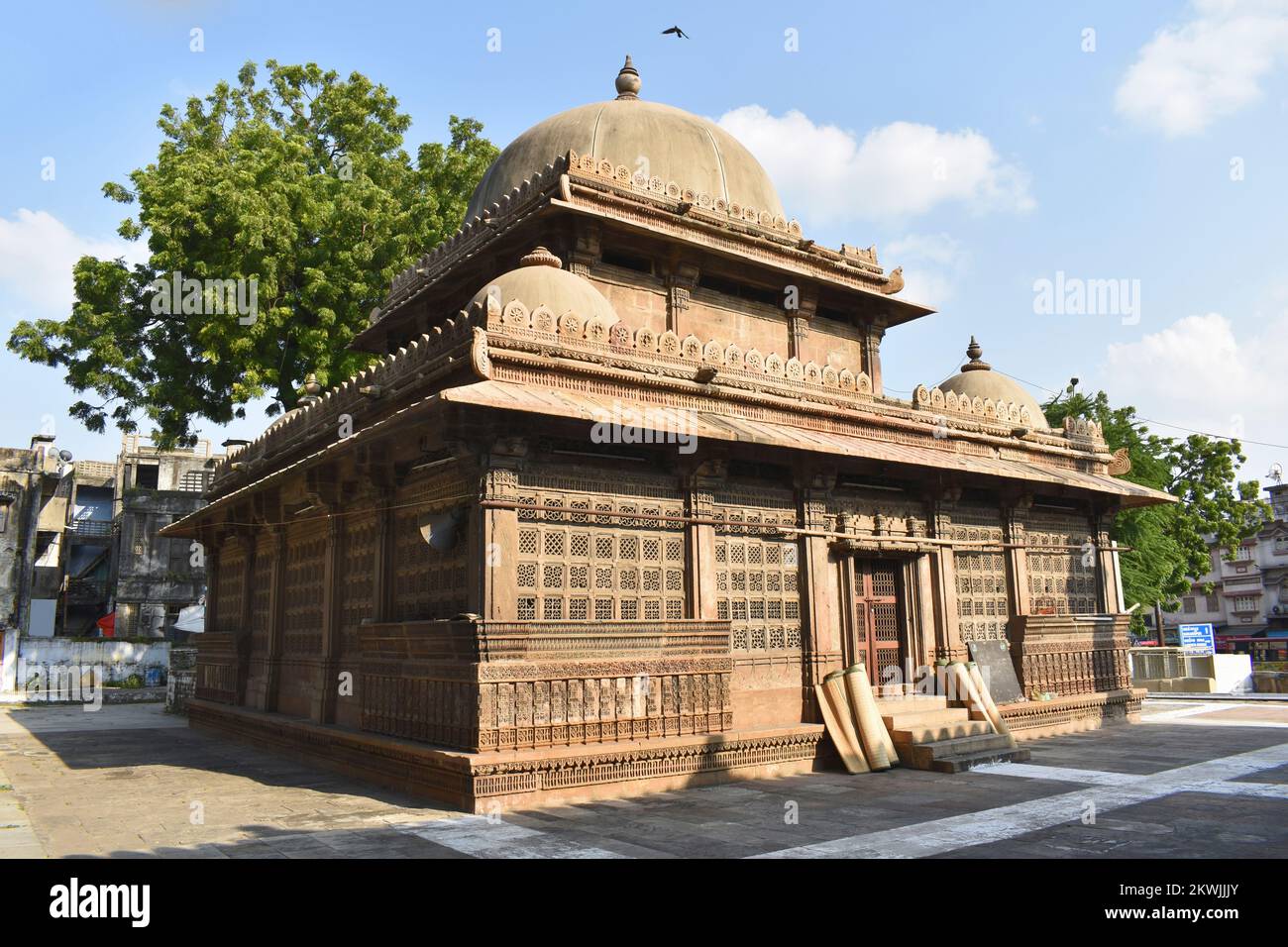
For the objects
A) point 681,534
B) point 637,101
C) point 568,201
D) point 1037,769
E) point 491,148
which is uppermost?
point 491,148

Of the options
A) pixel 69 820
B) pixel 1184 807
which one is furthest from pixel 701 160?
pixel 69 820

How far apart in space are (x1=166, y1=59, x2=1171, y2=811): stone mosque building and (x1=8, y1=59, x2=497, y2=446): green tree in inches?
270

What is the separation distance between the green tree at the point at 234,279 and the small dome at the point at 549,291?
49.1 feet

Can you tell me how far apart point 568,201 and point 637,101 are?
232 inches

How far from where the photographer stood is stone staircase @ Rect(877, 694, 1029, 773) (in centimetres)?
1324

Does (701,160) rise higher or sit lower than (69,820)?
higher

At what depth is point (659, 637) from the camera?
11812 millimetres

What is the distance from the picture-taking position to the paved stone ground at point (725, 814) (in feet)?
27.4

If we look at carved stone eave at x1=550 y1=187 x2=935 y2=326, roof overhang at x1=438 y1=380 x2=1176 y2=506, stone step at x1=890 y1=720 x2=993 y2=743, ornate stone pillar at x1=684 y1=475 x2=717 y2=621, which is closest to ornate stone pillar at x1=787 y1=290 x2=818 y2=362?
carved stone eave at x1=550 y1=187 x2=935 y2=326

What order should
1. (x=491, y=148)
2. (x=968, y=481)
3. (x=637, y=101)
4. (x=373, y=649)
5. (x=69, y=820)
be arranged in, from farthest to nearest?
1. (x=491, y=148)
2. (x=637, y=101)
3. (x=968, y=481)
4. (x=373, y=649)
5. (x=69, y=820)

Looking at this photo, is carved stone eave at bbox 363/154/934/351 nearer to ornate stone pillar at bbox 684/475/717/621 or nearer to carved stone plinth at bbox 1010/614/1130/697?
ornate stone pillar at bbox 684/475/717/621
